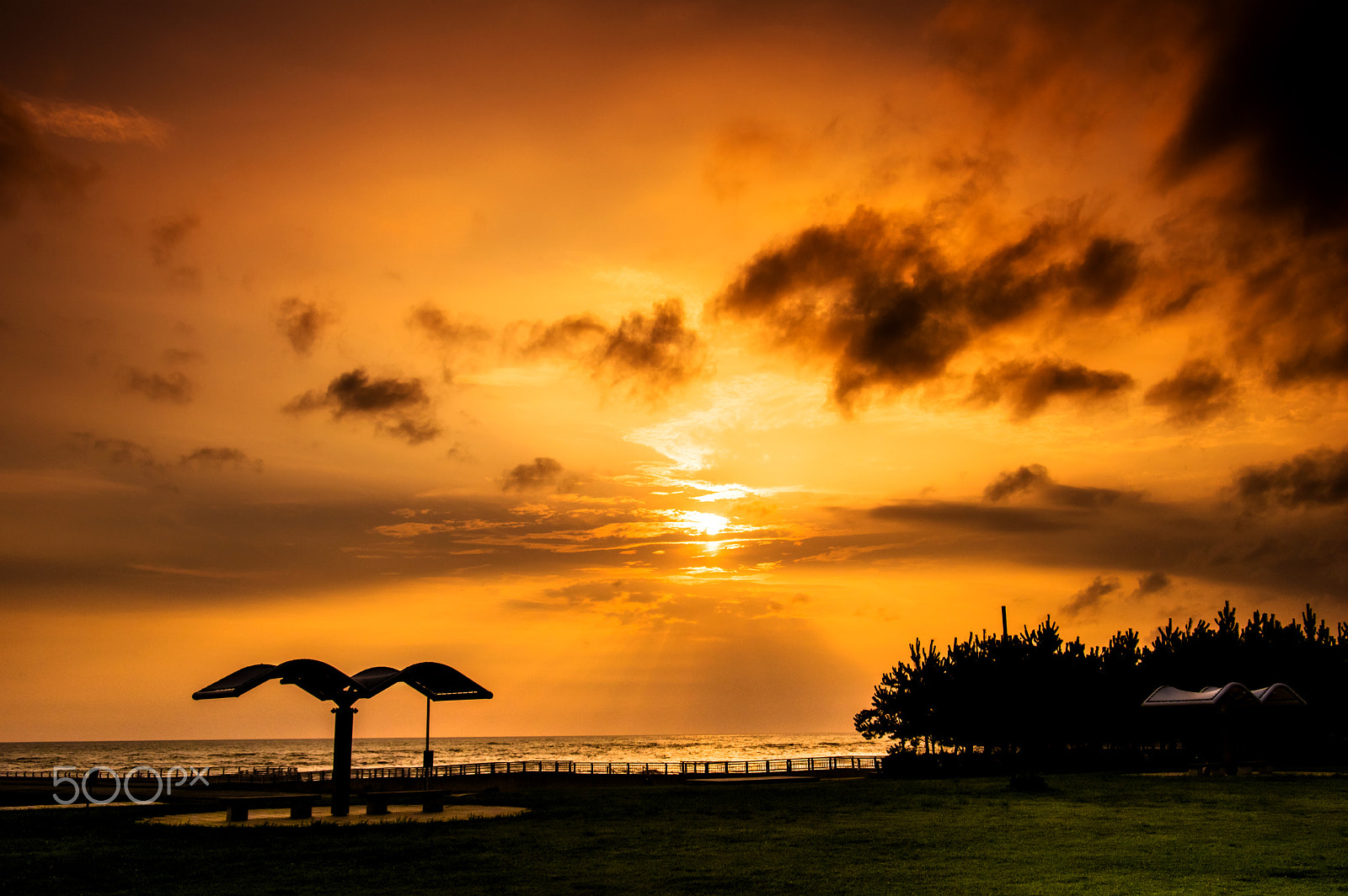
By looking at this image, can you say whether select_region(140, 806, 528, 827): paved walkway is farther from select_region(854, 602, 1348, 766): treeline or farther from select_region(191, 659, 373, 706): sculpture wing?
select_region(854, 602, 1348, 766): treeline

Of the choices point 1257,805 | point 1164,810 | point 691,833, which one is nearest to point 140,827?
point 691,833

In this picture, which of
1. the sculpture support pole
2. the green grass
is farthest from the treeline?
the sculpture support pole

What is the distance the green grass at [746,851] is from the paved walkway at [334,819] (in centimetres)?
90

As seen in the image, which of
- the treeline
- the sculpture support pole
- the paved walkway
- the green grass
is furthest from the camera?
the treeline

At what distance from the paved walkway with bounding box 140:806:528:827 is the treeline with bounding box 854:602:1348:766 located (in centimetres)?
2776

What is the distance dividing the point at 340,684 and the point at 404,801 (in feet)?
12.8

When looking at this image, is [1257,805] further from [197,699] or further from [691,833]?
[197,699]

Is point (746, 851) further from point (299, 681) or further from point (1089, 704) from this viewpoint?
point (1089, 704)

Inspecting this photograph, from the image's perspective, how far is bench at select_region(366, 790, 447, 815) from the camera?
26609 mm

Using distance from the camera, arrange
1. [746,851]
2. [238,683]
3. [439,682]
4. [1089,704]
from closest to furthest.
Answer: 1. [746,851]
2. [238,683]
3. [439,682]
4. [1089,704]

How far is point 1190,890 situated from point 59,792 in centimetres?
3692

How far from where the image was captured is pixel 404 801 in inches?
1072

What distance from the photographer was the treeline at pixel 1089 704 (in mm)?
52406

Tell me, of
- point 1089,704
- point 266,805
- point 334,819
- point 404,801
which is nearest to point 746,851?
point 334,819
